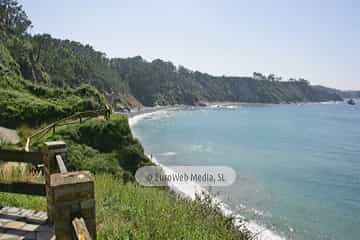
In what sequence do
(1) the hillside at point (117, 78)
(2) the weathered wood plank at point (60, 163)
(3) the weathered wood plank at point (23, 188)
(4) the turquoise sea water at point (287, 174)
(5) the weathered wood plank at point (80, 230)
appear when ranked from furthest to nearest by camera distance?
(1) the hillside at point (117, 78) < (4) the turquoise sea water at point (287, 174) < (3) the weathered wood plank at point (23, 188) < (2) the weathered wood plank at point (60, 163) < (5) the weathered wood plank at point (80, 230)

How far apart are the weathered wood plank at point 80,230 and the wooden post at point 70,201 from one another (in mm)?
121

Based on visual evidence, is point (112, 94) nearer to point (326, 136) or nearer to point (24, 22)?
point (24, 22)

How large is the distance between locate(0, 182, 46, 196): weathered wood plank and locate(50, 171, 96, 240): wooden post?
1829 millimetres

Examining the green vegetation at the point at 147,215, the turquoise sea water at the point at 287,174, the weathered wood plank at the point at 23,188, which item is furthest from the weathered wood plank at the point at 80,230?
the turquoise sea water at the point at 287,174

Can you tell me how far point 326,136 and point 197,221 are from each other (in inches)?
1841

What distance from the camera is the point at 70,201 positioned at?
95.7 inches

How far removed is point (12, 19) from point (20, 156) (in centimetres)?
5508

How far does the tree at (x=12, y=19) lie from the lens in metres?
45.5

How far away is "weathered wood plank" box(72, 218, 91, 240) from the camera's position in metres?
1.97

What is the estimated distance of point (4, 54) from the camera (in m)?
31.2

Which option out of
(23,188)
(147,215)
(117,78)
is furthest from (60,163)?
(117,78)

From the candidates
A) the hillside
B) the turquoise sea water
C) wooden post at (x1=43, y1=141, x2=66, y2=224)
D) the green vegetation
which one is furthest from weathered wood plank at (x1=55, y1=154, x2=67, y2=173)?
the hillside

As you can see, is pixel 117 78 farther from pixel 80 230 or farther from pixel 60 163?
pixel 80 230

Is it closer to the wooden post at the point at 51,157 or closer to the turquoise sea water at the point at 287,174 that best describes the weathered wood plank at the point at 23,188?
the wooden post at the point at 51,157
